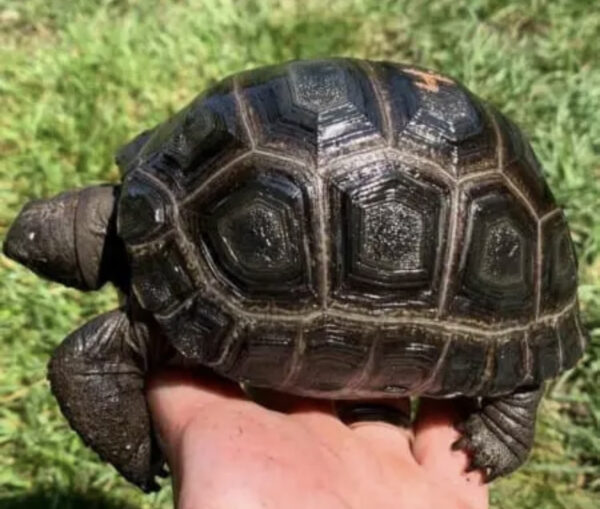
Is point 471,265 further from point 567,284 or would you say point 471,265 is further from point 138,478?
point 138,478

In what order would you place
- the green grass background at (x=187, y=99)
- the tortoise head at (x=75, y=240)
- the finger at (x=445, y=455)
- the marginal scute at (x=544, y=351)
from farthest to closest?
the green grass background at (x=187, y=99) < the tortoise head at (x=75, y=240) < the finger at (x=445, y=455) < the marginal scute at (x=544, y=351)

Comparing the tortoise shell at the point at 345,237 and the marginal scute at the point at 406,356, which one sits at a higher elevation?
the tortoise shell at the point at 345,237

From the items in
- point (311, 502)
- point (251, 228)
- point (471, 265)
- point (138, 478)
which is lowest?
point (138, 478)

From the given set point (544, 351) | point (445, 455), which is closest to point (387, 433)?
point (445, 455)

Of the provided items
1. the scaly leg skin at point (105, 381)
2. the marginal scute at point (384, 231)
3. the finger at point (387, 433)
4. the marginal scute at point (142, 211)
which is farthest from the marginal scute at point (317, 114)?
the finger at point (387, 433)

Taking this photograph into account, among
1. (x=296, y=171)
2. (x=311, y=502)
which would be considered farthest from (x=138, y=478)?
(x=296, y=171)

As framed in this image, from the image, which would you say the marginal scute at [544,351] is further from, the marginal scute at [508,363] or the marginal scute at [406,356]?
the marginal scute at [406,356]
